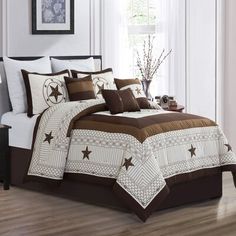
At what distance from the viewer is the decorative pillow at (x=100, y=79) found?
577 cm

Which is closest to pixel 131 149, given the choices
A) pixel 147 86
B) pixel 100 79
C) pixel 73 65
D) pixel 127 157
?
pixel 127 157

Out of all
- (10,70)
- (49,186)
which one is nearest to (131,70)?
(10,70)

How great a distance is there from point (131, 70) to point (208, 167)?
2.30 m

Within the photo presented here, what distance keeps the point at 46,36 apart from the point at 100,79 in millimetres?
807

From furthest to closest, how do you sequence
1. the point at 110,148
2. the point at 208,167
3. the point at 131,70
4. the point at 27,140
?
the point at 131,70 < the point at 27,140 < the point at 208,167 < the point at 110,148

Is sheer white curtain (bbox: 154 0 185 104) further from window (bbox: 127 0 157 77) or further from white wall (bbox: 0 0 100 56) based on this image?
white wall (bbox: 0 0 100 56)

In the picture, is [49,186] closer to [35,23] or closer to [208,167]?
[208,167]

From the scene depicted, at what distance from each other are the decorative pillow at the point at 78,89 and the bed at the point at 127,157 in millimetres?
382

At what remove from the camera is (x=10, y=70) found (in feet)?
18.3

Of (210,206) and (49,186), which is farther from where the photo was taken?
(49,186)

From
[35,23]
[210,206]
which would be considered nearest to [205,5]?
[35,23]

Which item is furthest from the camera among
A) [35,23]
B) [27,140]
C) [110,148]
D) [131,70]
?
[131,70]

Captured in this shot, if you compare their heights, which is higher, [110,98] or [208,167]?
[110,98]

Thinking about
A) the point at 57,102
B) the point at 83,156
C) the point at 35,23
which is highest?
the point at 35,23
